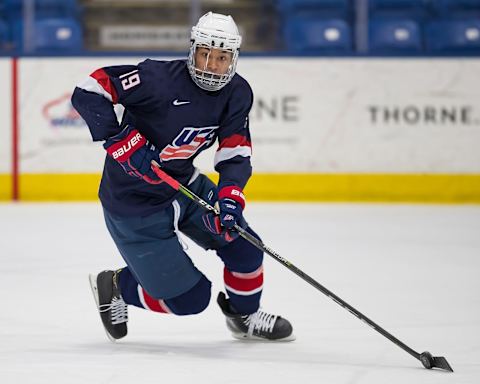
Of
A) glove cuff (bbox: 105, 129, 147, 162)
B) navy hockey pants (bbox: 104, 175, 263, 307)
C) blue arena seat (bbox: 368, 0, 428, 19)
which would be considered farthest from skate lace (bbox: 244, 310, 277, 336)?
blue arena seat (bbox: 368, 0, 428, 19)

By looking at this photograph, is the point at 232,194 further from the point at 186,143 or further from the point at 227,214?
the point at 186,143

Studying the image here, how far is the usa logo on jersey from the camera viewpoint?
9.84ft

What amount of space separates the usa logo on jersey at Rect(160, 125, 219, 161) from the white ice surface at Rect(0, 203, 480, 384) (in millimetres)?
545

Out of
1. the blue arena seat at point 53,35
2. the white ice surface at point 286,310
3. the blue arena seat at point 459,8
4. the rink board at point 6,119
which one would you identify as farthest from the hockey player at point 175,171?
the blue arena seat at point 459,8

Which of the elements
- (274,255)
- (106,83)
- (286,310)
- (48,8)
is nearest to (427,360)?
(274,255)

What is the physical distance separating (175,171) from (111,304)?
1.47 feet

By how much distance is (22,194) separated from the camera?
676 centimetres

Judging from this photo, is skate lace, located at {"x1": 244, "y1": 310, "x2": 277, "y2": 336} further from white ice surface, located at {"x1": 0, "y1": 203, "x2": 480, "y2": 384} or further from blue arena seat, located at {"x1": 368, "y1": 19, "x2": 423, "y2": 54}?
blue arena seat, located at {"x1": 368, "y1": 19, "x2": 423, "y2": 54}

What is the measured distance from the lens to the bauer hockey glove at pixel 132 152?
2.91 m

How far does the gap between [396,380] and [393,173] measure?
4.18m

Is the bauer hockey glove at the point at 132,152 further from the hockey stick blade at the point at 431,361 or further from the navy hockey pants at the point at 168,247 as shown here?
the hockey stick blade at the point at 431,361

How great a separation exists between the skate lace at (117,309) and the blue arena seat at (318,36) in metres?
3.88

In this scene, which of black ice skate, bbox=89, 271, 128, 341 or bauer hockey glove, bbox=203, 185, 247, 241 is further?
black ice skate, bbox=89, 271, 128, 341

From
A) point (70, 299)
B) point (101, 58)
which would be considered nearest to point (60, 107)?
point (101, 58)
